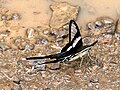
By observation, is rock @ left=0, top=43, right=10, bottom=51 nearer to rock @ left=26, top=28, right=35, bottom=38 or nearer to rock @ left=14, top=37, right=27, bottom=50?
rock @ left=14, top=37, right=27, bottom=50

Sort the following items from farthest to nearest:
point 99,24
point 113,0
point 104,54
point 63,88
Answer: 1. point 113,0
2. point 99,24
3. point 104,54
4. point 63,88

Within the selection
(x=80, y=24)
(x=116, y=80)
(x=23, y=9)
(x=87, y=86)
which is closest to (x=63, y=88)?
(x=87, y=86)

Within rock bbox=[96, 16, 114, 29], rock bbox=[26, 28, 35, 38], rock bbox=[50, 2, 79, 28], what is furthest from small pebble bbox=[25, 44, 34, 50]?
rock bbox=[96, 16, 114, 29]

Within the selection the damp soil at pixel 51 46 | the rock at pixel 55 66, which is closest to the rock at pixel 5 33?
the damp soil at pixel 51 46

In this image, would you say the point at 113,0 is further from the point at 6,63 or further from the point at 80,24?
the point at 6,63

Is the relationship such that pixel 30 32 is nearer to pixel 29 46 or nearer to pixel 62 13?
pixel 29 46

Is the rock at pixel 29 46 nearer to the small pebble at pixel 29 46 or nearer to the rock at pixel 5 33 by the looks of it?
the small pebble at pixel 29 46
